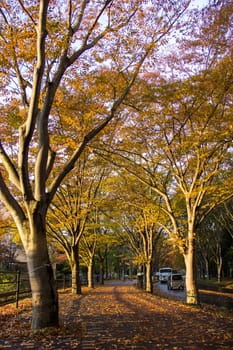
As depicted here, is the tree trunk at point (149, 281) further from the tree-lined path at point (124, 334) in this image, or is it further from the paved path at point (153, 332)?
the tree-lined path at point (124, 334)

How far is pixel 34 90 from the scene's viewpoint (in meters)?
7.31

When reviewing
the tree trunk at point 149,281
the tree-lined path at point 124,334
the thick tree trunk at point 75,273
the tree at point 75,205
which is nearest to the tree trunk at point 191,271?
the tree-lined path at point 124,334

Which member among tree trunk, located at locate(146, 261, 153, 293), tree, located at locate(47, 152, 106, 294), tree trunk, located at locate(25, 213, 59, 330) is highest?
tree, located at locate(47, 152, 106, 294)

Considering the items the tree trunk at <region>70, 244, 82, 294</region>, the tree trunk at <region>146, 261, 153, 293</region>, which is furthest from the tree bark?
the tree trunk at <region>70, 244, 82, 294</region>

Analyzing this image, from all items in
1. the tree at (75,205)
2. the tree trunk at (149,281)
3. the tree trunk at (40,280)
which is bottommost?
the tree trunk at (149,281)

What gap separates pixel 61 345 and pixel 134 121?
9.78 meters

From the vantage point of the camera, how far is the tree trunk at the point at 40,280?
23.9ft

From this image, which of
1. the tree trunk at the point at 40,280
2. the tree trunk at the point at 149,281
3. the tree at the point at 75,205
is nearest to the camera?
the tree trunk at the point at 40,280

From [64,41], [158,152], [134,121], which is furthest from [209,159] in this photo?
[64,41]

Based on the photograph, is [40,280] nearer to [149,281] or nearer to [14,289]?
[14,289]

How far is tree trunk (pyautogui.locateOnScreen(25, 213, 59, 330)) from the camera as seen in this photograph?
286 inches

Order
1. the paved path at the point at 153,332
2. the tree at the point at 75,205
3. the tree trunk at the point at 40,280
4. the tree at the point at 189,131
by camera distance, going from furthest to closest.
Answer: the tree at the point at 75,205, the tree at the point at 189,131, the tree trunk at the point at 40,280, the paved path at the point at 153,332

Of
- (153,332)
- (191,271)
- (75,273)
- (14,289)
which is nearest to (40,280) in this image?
(153,332)

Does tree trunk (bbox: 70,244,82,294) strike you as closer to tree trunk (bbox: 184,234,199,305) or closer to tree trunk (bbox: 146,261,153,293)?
tree trunk (bbox: 146,261,153,293)
